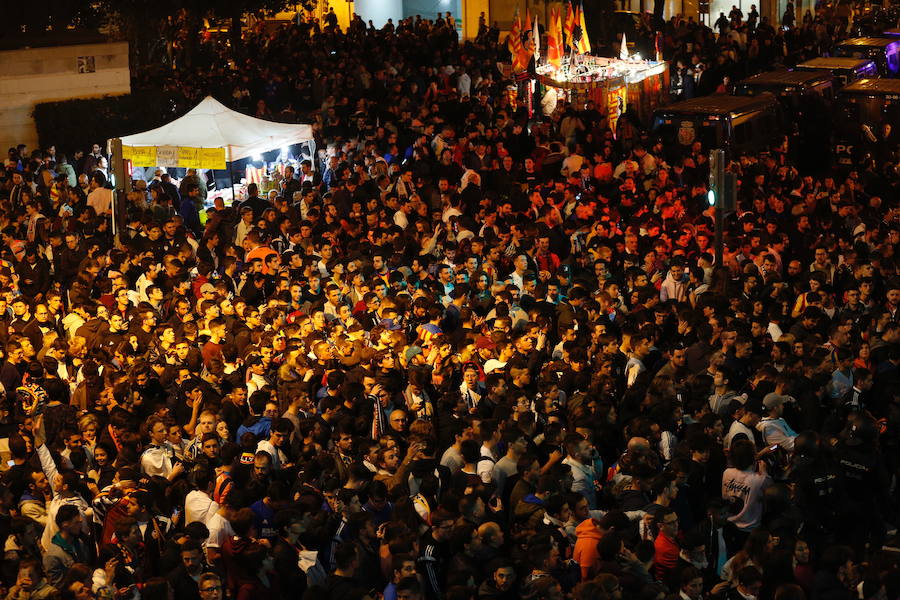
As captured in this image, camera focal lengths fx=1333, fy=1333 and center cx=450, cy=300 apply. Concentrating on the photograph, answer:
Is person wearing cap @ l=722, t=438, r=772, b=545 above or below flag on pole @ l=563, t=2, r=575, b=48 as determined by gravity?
below

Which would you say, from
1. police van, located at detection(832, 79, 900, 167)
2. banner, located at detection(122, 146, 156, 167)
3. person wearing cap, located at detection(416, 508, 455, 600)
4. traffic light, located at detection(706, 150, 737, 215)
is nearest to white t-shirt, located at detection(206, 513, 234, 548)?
person wearing cap, located at detection(416, 508, 455, 600)

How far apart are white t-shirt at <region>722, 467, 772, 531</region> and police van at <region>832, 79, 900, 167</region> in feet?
45.3

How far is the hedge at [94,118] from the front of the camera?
85.3ft

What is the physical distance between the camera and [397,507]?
28.2 ft

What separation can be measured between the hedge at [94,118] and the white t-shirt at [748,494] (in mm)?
18862

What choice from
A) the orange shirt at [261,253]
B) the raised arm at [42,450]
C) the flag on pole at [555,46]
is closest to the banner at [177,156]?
the orange shirt at [261,253]

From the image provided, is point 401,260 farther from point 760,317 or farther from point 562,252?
point 760,317

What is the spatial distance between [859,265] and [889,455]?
3.63m

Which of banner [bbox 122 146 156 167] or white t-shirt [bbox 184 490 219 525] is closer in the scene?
white t-shirt [bbox 184 490 219 525]

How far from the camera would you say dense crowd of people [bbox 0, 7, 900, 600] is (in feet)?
27.3

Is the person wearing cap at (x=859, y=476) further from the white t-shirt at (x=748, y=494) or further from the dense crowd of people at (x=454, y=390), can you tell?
the white t-shirt at (x=748, y=494)

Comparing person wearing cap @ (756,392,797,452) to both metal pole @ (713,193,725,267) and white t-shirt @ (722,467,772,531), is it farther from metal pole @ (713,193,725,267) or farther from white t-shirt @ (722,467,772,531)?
metal pole @ (713,193,725,267)

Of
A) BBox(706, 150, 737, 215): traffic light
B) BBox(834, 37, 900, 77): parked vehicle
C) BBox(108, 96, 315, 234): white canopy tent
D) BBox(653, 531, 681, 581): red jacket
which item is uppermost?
BBox(834, 37, 900, 77): parked vehicle

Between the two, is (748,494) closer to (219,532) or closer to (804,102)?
(219,532)
